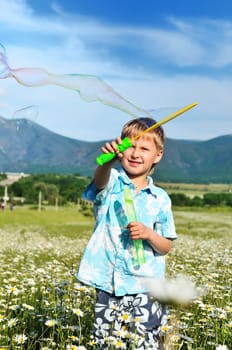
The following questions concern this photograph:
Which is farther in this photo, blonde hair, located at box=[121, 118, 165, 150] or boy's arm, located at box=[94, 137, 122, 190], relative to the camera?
blonde hair, located at box=[121, 118, 165, 150]

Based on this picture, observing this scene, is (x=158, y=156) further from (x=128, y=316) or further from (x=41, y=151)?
(x=41, y=151)

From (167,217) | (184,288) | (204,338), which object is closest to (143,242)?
(167,217)

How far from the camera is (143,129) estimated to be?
365 centimetres

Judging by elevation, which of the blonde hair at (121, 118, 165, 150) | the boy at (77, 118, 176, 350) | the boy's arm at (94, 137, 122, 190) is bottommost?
the boy at (77, 118, 176, 350)

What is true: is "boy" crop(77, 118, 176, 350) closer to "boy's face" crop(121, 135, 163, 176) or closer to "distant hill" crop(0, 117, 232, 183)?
"boy's face" crop(121, 135, 163, 176)

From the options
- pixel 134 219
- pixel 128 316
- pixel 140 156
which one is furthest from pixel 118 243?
pixel 140 156

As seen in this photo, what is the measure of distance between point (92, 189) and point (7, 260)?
A: 5570mm

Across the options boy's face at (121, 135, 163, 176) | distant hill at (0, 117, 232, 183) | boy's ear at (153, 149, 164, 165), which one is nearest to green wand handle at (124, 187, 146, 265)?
boy's face at (121, 135, 163, 176)

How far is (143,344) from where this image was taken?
3.66 m

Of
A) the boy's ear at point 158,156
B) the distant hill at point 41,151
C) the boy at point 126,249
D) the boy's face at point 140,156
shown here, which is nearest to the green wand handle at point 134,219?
the boy at point 126,249

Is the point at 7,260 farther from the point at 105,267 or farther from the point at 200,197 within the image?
the point at 200,197

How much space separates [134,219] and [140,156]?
1.50ft

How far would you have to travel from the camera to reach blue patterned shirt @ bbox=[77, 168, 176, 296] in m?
3.72

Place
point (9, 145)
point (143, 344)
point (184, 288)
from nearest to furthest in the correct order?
point (184, 288), point (143, 344), point (9, 145)
